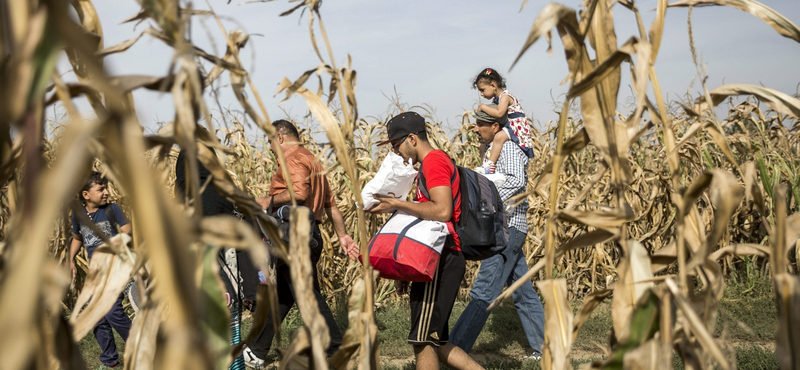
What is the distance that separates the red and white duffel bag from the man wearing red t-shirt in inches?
3.0

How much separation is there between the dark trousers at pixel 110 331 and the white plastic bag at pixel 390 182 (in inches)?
111

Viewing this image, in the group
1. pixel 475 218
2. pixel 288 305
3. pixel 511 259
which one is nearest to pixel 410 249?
pixel 475 218

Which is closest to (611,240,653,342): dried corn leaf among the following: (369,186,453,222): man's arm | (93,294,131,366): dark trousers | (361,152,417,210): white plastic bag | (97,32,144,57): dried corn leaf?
(97,32,144,57): dried corn leaf

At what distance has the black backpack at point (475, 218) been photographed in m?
3.99

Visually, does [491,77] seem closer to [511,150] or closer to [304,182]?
[511,150]

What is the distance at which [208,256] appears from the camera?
1.09 metres

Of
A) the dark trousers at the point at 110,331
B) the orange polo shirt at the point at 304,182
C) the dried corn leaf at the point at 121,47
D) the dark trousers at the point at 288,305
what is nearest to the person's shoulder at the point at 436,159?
the orange polo shirt at the point at 304,182

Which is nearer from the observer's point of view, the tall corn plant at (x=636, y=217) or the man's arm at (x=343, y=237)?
the tall corn plant at (x=636, y=217)

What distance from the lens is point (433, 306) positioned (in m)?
3.66

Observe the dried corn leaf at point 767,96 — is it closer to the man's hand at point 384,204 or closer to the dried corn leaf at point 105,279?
the dried corn leaf at point 105,279

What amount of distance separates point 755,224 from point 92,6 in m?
7.89

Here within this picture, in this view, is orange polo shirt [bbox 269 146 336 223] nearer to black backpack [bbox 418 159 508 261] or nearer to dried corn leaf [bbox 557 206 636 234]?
black backpack [bbox 418 159 508 261]

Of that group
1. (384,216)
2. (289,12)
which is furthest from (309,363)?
(384,216)

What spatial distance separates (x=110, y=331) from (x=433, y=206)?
134 inches
